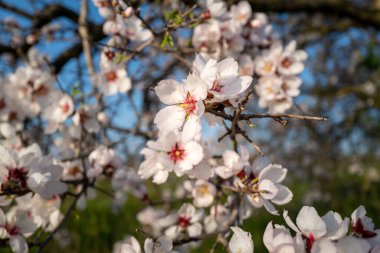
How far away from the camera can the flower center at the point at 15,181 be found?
1313mm

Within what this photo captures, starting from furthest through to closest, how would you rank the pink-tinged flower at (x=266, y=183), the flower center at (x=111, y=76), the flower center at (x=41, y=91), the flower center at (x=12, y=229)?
the flower center at (x=41, y=91)
the flower center at (x=111, y=76)
the flower center at (x=12, y=229)
the pink-tinged flower at (x=266, y=183)

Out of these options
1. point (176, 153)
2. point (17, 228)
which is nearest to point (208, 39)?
point (176, 153)

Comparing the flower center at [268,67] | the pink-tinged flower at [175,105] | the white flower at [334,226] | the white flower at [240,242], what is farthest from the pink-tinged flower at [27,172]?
the flower center at [268,67]

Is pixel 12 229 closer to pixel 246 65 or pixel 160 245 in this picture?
→ pixel 160 245

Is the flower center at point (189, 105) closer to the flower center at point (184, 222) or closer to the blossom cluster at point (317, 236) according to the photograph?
the blossom cluster at point (317, 236)

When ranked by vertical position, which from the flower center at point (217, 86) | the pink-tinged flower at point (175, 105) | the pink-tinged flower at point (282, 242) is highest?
the flower center at point (217, 86)

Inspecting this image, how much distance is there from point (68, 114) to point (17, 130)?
1.25 feet

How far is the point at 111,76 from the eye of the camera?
2188 mm

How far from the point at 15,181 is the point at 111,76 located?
1006 mm

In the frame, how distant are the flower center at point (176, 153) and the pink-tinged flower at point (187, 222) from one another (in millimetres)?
564

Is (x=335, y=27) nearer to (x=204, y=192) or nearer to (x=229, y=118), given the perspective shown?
(x=204, y=192)

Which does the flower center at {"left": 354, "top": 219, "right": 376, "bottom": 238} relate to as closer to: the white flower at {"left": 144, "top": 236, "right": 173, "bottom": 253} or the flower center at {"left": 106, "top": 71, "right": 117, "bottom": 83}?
the white flower at {"left": 144, "top": 236, "right": 173, "bottom": 253}

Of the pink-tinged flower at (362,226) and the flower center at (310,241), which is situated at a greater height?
the flower center at (310,241)

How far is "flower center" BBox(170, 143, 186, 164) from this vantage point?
1.29 meters
